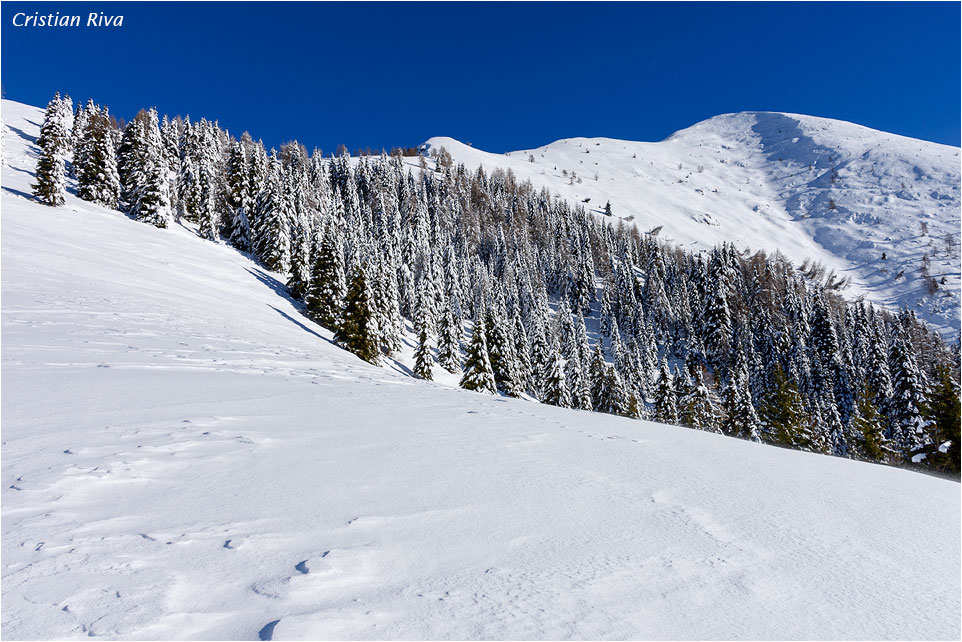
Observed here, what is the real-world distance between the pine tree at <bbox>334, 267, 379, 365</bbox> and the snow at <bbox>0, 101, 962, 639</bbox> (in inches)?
1035

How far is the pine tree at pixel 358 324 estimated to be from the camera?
3300 cm

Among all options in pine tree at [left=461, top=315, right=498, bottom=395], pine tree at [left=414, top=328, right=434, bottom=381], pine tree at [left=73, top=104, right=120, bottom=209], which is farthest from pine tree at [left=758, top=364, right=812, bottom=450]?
pine tree at [left=73, top=104, right=120, bottom=209]

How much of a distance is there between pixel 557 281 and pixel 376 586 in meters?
116

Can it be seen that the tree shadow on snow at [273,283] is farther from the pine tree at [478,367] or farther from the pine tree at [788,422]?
the pine tree at [788,422]

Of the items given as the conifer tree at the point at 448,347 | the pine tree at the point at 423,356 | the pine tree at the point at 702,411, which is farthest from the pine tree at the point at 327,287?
the pine tree at the point at 702,411

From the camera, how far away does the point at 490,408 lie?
24.6 ft

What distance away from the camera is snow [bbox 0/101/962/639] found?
81.2 inches

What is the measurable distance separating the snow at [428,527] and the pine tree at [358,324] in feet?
86.2

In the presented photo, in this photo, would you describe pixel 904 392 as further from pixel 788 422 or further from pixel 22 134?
pixel 22 134

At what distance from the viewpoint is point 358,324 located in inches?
1325

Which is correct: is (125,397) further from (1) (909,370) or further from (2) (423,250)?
(2) (423,250)

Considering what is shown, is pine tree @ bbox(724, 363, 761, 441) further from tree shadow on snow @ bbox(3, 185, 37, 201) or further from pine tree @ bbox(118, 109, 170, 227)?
tree shadow on snow @ bbox(3, 185, 37, 201)

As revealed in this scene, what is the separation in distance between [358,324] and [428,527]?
3197 centimetres

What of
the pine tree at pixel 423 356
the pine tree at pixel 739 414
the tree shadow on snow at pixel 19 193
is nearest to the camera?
the pine tree at pixel 739 414
